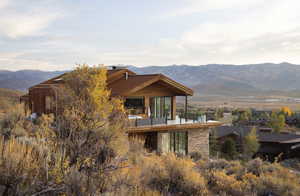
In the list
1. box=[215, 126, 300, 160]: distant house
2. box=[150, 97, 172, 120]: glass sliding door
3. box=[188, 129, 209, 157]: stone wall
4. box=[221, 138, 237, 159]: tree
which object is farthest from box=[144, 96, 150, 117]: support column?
box=[215, 126, 300, 160]: distant house

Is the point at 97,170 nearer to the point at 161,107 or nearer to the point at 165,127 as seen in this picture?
the point at 165,127

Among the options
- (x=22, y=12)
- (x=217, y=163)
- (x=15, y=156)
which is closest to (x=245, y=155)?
(x=217, y=163)

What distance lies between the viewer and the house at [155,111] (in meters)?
19.6

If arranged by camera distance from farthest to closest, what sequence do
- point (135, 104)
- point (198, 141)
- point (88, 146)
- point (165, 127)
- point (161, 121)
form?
1. point (198, 141)
2. point (135, 104)
3. point (161, 121)
4. point (165, 127)
5. point (88, 146)

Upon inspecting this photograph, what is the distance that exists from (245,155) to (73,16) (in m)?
21.2

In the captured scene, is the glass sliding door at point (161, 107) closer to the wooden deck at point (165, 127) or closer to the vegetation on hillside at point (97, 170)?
the wooden deck at point (165, 127)

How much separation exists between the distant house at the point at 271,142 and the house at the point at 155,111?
13368mm

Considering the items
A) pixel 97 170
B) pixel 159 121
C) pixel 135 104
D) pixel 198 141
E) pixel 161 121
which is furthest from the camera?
pixel 198 141

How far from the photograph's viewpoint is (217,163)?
40.4ft

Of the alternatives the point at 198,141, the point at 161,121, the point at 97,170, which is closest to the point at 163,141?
the point at 161,121

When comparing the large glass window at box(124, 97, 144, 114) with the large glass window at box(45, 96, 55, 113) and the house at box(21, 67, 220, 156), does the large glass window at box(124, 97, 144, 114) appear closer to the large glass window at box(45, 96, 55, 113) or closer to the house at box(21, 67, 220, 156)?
the house at box(21, 67, 220, 156)

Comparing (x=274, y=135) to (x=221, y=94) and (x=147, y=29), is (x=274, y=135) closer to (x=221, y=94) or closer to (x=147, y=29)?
(x=147, y=29)

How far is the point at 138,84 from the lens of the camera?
67.0 feet

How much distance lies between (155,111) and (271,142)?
18608 mm
